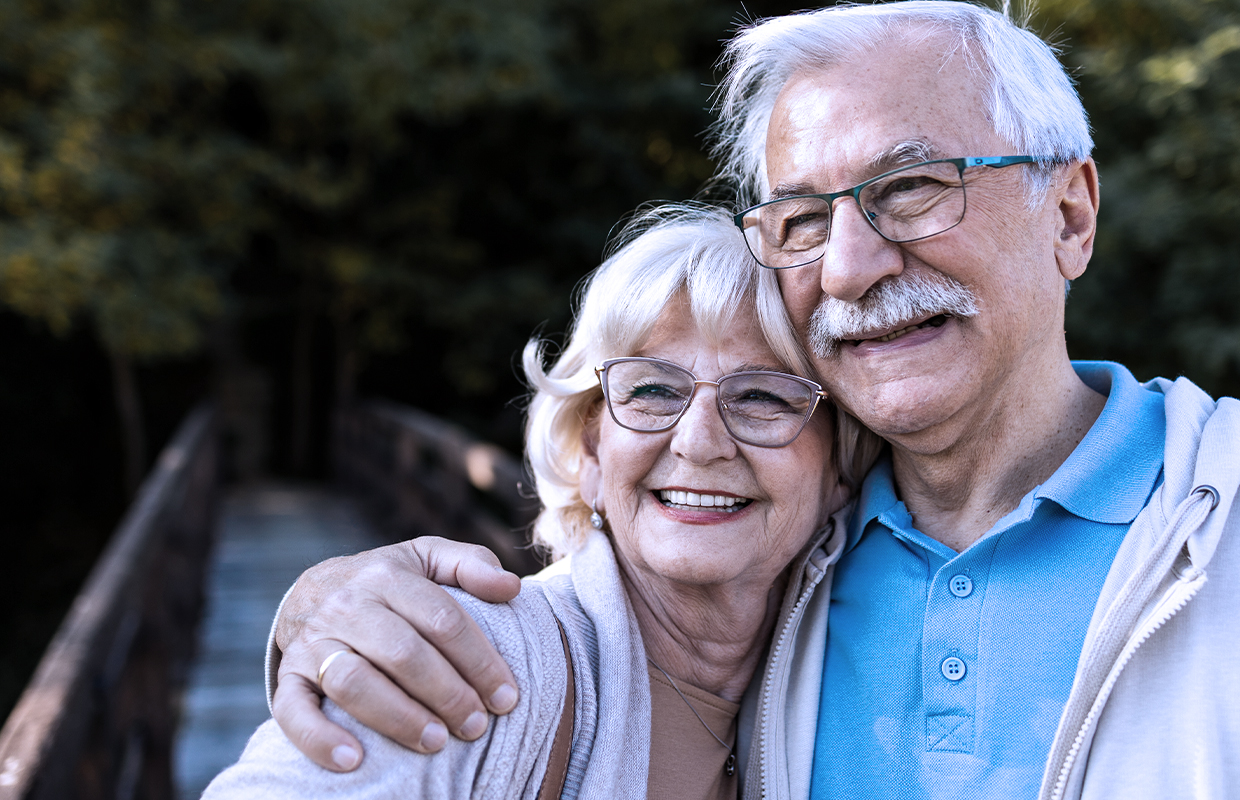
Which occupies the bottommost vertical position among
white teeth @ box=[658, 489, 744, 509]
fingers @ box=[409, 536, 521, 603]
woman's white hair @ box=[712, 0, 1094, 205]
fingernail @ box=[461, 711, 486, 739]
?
fingernail @ box=[461, 711, 486, 739]

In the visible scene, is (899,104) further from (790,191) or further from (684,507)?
(684,507)

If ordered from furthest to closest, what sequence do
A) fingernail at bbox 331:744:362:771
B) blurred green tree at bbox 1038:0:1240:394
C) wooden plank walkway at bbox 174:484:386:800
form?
blurred green tree at bbox 1038:0:1240:394 → wooden plank walkway at bbox 174:484:386:800 → fingernail at bbox 331:744:362:771

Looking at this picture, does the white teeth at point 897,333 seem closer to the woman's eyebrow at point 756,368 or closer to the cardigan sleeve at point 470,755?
the woman's eyebrow at point 756,368

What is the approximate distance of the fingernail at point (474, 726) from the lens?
3.90 feet

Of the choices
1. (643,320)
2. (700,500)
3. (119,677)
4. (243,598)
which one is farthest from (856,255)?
(243,598)

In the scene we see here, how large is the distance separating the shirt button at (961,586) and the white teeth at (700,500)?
36cm

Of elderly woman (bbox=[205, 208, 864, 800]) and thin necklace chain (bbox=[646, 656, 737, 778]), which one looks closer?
elderly woman (bbox=[205, 208, 864, 800])

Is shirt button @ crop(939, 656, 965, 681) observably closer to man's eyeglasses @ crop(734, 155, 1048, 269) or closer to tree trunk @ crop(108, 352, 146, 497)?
man's eyeglasses @ crop(734, 155, 1048, 269)

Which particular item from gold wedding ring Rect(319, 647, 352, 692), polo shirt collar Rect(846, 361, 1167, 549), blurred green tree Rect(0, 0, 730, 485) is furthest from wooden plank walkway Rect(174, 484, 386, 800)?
blurred green tree Rect(0, 0, 730, 485)

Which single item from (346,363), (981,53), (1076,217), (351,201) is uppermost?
(981,53)

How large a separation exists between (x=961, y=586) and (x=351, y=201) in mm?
10079

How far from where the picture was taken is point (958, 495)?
5.23 feet

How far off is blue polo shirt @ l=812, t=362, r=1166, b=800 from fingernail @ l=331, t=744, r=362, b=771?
2.50 feet

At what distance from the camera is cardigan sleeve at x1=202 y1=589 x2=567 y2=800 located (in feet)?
3.68
